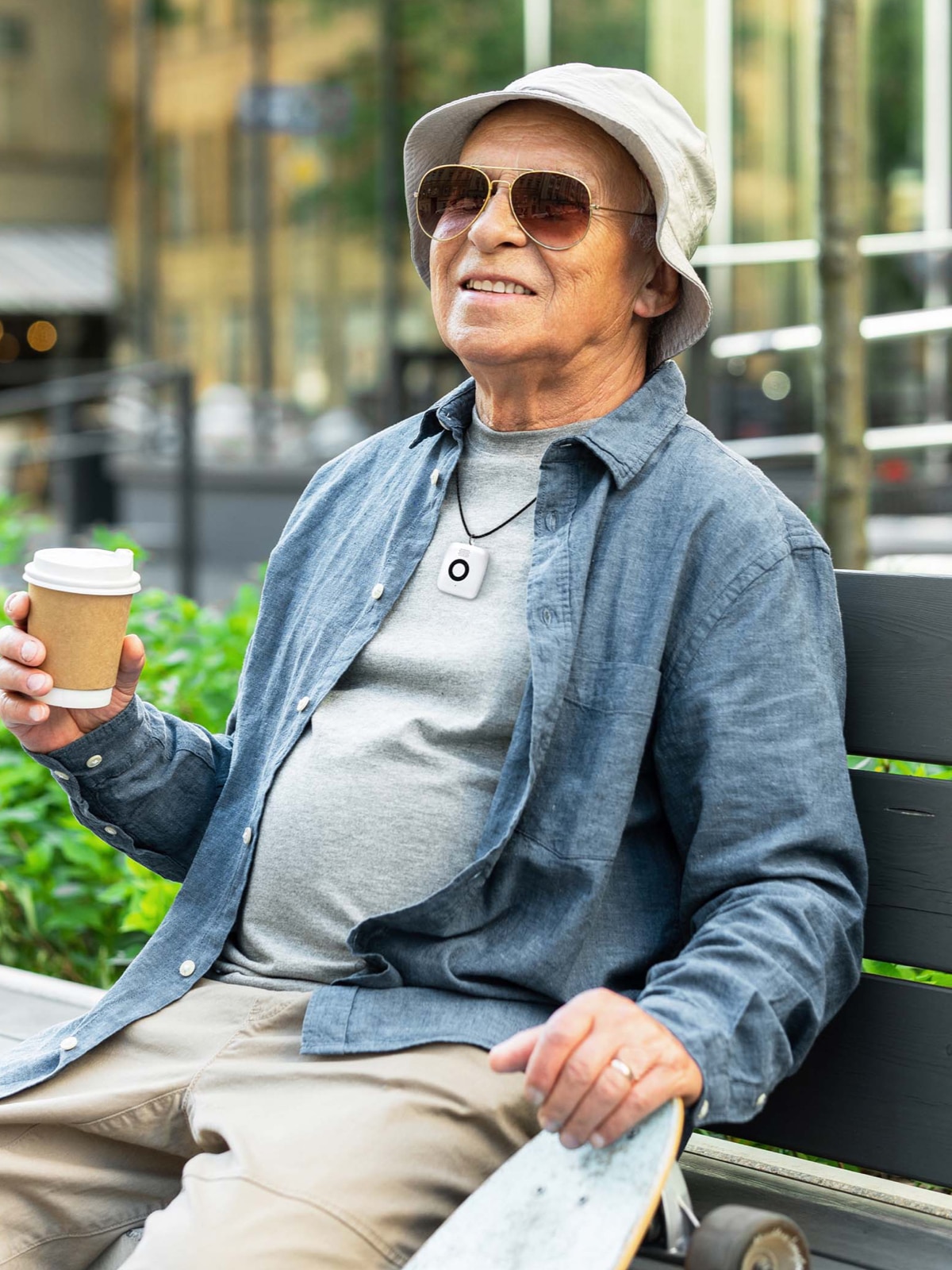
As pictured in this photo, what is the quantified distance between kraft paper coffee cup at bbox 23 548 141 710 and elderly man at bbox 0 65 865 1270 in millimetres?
32

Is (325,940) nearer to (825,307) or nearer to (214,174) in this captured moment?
(825,307)

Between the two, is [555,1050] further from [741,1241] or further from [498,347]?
[498,347]

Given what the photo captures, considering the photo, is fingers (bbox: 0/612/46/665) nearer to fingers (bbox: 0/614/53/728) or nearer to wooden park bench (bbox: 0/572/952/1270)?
fingers (bbox: 0/614/53/728)

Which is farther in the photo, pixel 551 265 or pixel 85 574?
pixel 551 265

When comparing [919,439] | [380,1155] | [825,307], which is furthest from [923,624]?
[919,439]

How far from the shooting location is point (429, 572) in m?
2.08

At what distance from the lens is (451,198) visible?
83.9 inches

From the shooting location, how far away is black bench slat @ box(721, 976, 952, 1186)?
1987 millimetres

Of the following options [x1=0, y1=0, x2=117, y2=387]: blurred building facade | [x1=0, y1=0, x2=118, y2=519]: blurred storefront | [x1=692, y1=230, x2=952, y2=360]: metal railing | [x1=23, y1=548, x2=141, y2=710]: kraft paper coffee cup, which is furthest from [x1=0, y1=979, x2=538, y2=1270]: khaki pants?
[x1=0, y1=0, x2=117, y2=387]: blurred building facade

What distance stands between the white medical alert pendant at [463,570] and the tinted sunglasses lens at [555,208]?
37 cm

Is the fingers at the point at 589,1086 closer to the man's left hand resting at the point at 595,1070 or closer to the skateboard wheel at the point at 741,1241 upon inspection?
the man's left hand resting at the point at 595,1070

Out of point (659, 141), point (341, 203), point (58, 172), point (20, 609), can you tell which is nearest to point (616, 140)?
point (659, 141)

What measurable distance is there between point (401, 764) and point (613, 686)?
273mm

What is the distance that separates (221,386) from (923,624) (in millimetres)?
14730
